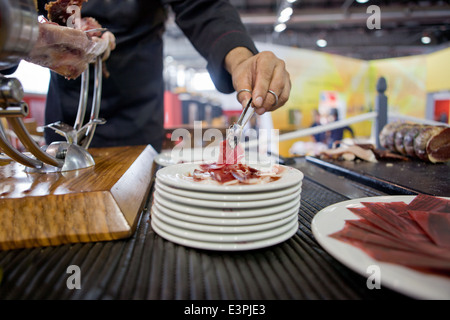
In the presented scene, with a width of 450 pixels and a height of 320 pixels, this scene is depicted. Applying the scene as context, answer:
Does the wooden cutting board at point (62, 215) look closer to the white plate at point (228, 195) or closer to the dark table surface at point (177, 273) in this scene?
the dark table surface at point (177, 273)

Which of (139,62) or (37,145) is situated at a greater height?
(139,62)

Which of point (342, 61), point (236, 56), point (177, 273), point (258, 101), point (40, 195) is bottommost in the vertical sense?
point (177, 273)

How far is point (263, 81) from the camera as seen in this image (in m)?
0.90

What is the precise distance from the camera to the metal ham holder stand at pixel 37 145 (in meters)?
0.56

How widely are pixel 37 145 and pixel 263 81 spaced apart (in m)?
0.61

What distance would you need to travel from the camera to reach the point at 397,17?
25.2ft

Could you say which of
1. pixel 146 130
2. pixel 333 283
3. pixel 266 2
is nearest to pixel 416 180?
pixel 333 283

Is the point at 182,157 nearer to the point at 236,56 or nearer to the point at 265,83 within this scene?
the point at 236,56

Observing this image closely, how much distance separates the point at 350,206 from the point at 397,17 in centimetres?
884

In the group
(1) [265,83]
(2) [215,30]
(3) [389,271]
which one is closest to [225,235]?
(3) [389,271]

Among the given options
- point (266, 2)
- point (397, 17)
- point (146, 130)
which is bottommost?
point (146, 130)

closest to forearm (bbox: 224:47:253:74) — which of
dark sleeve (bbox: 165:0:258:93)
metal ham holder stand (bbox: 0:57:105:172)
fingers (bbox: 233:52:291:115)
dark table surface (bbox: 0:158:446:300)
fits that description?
dark sleeve (bbox: 165:0:258:93)
